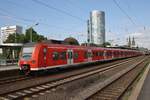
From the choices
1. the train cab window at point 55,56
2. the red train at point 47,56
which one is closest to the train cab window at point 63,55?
the red train at point 47,56

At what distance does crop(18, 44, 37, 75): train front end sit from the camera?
2198 cm

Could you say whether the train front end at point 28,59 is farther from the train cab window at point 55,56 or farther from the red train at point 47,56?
the train cab window at point 55,56

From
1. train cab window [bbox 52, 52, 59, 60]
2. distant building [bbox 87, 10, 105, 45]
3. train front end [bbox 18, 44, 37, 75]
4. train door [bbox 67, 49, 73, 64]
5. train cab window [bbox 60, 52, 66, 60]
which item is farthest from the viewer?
distant building [bbox 87, 10, 105, 45]

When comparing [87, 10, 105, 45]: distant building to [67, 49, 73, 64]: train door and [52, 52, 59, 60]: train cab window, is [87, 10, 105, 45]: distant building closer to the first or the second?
[67, 49, 73, 64]: train door

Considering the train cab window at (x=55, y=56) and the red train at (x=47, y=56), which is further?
the train cab window at (x=55, y=56)

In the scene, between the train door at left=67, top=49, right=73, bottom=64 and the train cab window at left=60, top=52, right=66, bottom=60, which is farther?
the train door at left=67, top=49, right=73, bottom=64

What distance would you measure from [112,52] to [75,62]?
24.5 m

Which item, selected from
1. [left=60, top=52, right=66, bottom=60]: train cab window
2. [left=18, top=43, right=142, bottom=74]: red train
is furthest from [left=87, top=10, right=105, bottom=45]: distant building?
[left=60, top=52, right=66, bottom=60]: train cab window

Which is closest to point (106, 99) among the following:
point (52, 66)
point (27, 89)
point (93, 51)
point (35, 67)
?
point (27, 89)

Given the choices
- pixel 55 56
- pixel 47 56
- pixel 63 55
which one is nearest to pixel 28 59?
pixel 47 56

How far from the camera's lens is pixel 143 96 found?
1247 centimetres

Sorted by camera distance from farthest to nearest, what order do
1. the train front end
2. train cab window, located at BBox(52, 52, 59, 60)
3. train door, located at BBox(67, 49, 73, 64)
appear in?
train door, located at BBox(67, 49, 73, 64), train cab window, located at BBox(52, 52, 59, 60), the train front end

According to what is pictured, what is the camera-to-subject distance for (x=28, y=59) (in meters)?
22.3

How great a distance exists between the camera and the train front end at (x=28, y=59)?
72.1 ft
